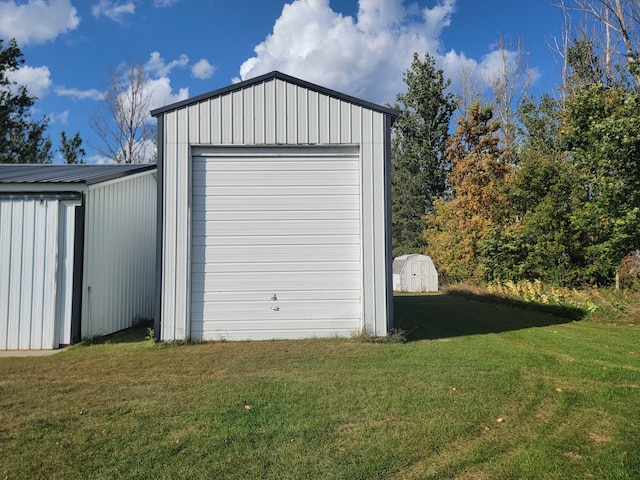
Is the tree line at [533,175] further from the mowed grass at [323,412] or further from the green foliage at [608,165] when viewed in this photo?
the mowed grass at [323,412]

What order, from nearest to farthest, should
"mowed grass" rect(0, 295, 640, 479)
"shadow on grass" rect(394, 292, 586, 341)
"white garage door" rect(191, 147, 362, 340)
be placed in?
1. "mowed grass" rect(0, 295, 640, 479)
2. "white garage door" rect(191, 147, 362, 340)
3. "shadow on grass" rect(394, 292, 586, 341)

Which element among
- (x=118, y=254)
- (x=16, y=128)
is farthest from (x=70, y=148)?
(x=118, y=254)

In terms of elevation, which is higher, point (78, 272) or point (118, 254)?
point (118, 254)

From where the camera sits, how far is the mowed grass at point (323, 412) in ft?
10.2

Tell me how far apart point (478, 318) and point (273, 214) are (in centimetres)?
626

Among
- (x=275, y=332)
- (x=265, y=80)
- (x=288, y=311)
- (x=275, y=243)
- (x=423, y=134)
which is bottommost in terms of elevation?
(x=275, y=332)

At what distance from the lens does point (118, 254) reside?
868 centimetres

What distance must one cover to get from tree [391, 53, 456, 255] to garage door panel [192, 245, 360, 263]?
24267 mm

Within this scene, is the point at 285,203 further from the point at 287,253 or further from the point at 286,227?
the point at 287,253

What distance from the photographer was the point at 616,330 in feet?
29.7

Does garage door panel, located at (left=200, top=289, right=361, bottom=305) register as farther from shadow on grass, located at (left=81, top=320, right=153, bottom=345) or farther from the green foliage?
the green foliage

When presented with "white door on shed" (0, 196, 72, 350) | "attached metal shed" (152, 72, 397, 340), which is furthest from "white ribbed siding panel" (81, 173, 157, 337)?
"attached metal shed" (152, 72, 397, 340)

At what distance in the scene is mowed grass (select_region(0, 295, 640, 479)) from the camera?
3.10 meters

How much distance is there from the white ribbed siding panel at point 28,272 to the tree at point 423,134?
26665 mm
